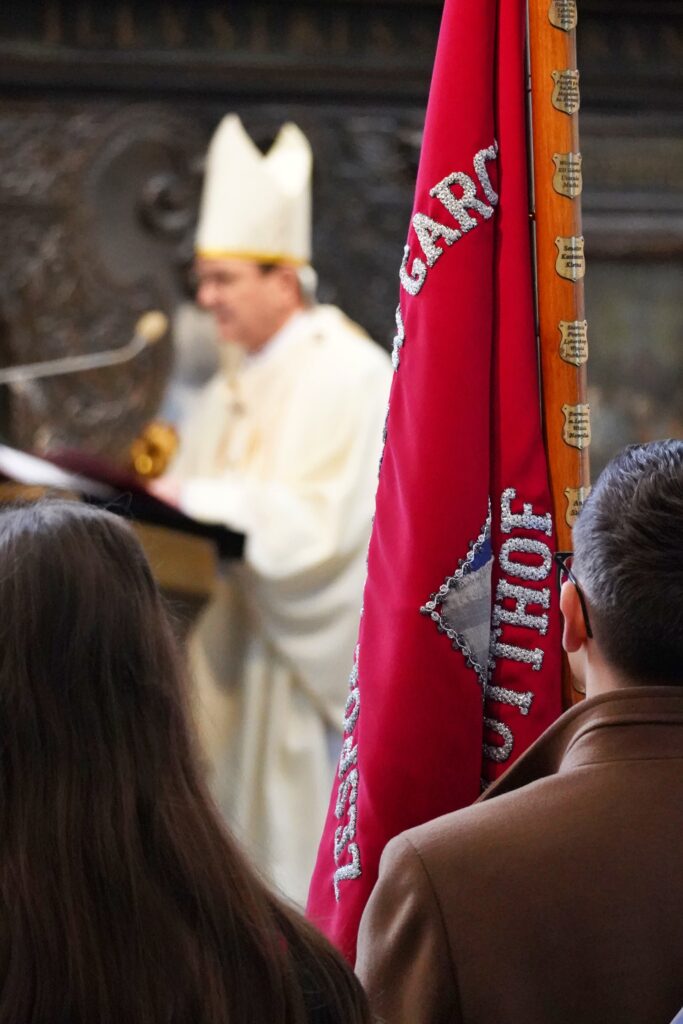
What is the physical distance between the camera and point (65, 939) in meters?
1.01

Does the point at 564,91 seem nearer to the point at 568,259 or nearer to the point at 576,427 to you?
the point at 568,259

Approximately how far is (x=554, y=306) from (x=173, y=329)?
4.09m

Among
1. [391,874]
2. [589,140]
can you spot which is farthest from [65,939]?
[589,140]

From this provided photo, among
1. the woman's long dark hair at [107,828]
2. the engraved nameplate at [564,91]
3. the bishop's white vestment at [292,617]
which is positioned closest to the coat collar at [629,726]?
the woman's long dark hair at [107,828]

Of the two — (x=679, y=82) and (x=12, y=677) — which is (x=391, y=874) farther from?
(x=679, y=82)

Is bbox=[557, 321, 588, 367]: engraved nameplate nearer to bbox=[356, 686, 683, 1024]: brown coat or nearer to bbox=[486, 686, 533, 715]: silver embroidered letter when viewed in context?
bbox=[486, 686, 533, 715]: silver embroidered letter

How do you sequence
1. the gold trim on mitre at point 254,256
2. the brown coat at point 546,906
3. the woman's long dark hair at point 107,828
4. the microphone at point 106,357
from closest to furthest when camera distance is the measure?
the woman's long dark hair at point 107,828 → the brown coat at point 546,906 → the gold trim on mitre at point 254,256 → the microphone at point 106,357

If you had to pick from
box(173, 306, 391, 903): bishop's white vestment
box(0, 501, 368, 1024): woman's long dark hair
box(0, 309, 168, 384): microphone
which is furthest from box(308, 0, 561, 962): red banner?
box(0, 309, 168, 384): microphone

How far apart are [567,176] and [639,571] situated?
1.78 feet

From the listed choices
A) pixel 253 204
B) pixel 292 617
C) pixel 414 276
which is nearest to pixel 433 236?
pixel 414 276

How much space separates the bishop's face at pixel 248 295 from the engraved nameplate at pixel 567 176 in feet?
9.76

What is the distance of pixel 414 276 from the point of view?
167 cm

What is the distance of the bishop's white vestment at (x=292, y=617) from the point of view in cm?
423

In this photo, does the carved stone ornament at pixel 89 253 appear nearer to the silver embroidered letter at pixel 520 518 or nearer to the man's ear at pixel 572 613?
the silver embroidered letter at pixel 520 518
